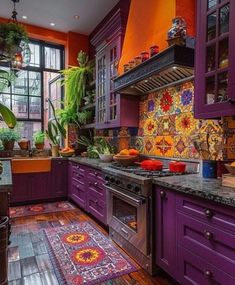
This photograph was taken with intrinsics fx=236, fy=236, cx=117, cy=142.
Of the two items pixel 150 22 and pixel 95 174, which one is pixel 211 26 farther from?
pixel 95 174

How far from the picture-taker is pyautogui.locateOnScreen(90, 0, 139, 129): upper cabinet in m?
3.29

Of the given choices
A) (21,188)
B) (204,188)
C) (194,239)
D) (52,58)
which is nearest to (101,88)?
(52,58)

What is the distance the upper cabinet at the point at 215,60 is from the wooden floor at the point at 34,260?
1.47m

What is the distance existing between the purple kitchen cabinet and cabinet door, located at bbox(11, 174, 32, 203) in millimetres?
425

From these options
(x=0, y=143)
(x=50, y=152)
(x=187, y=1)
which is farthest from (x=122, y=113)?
(x=0, y=143)

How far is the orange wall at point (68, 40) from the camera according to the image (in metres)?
4.76

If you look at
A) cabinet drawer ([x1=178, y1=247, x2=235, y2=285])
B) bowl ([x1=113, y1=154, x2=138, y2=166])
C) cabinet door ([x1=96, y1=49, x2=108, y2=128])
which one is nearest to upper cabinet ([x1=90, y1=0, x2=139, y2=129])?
cabinet door ([x1=96, y1=49, x2=108, y2=128])

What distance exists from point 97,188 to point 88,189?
0.34 meters

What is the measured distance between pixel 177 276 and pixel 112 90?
2.56 m

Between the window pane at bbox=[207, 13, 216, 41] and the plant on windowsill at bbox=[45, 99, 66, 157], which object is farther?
the plant on windowsill at bbox=[45, 99, 66, 157]

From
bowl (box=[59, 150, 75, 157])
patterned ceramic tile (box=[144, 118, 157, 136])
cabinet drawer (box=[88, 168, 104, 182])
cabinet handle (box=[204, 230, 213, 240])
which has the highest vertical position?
patterned ceramic tile (box=[144, 118, 157, 136])

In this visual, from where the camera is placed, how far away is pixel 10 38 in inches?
107

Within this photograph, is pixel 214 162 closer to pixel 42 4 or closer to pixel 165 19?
pixel 165 19

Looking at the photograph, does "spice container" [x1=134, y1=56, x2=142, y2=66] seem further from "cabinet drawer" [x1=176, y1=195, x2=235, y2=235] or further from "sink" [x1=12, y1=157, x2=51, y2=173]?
"sink" [x1=12, y1=157, x2=51, y2=173]
